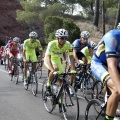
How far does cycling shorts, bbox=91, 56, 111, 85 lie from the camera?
4152mm

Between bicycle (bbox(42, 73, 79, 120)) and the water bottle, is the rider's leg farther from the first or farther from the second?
the water bottle

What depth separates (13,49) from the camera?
1370 cm

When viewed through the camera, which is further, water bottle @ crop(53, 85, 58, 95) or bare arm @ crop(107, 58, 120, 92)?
water bottle @ crop(53, 85, 58, 95)

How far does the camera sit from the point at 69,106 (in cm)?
620

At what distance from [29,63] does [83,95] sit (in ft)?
8.24

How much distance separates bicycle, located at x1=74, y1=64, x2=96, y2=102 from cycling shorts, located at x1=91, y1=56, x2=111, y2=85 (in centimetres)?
334

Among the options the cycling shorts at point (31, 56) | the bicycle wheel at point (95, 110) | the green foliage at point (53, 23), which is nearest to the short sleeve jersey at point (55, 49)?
the bicycle wheel at point (95, 110)

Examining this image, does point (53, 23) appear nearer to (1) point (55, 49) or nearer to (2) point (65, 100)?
(1) point (55, 49)

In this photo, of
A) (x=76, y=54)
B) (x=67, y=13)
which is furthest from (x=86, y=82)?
(x=67, y=13)

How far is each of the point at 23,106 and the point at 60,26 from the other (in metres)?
20.8

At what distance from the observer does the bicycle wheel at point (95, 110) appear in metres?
4.45

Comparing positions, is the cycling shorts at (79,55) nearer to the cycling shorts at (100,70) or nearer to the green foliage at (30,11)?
the cycling shorts at (100,70)

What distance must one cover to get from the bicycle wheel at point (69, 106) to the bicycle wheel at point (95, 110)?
88cm

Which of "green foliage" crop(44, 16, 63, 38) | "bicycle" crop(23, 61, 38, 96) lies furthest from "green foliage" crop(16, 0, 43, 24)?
"bicycle" crop(23, 61, 38, 96)
